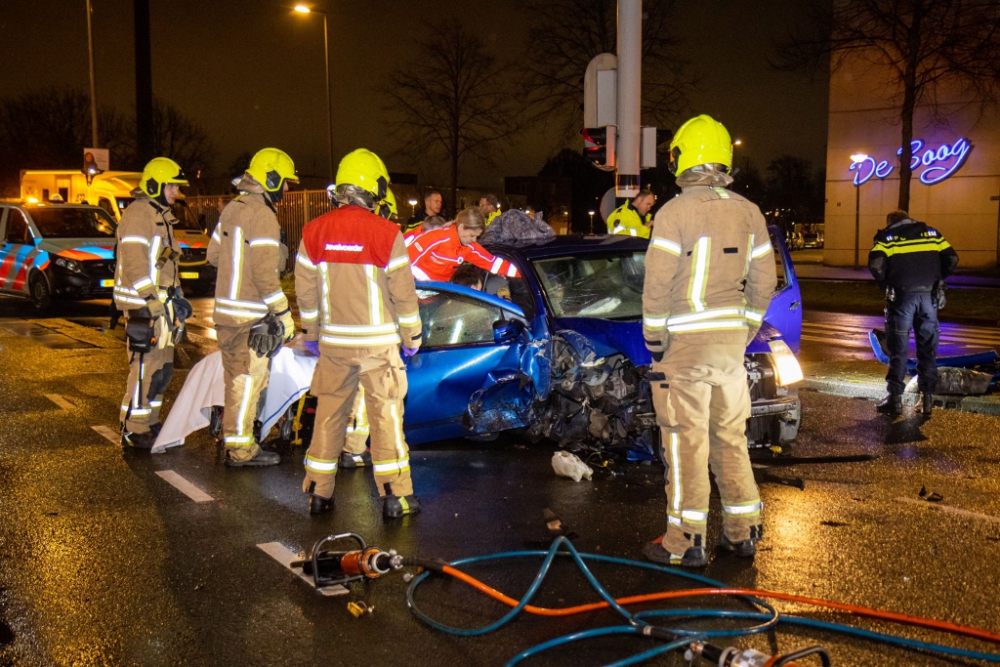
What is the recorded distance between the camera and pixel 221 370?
695 cm

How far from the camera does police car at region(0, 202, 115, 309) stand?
55.4 ft

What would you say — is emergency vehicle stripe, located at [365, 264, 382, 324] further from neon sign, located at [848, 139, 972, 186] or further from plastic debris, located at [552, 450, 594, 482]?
neon sign, located at [848, 139, 972, 186]

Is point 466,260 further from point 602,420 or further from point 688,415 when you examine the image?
point 688,415

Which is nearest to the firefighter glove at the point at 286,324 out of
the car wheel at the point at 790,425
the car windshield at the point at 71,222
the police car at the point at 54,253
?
the car wheel at the point at 790,425

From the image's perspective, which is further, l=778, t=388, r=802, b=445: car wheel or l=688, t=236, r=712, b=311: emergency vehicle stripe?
l=778, t=388, r=802, b=445: car wheel

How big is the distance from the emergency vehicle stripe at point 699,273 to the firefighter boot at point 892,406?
175 inches

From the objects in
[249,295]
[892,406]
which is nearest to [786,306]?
[892,406]

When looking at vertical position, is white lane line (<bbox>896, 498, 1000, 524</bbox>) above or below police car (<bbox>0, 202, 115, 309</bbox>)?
below

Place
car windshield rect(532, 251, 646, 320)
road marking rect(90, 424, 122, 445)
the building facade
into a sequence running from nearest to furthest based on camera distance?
1. car windshield rect(532, 251, 646, 320)
2. road marking rect(90, 424, 122, 445)
3. the building facade

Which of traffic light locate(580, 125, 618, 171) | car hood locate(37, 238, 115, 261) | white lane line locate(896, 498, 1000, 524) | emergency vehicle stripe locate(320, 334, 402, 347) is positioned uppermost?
traffic light locate(580, 125, 618, 171)

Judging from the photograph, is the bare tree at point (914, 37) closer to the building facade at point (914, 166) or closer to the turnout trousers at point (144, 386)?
the building facade at point (914, 166)

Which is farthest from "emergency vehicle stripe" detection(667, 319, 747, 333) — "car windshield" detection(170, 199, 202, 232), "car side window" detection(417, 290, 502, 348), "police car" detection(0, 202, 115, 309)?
"car windshield" detection(170, 199, 202, 232)

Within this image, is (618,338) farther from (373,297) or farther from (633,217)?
(633,217)

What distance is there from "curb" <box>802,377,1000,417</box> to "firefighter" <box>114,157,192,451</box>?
610 cm
